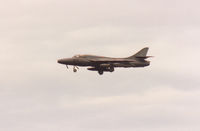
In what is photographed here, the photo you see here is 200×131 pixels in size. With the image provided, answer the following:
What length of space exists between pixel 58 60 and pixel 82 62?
151 inches

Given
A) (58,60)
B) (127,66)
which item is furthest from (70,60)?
(127,66)

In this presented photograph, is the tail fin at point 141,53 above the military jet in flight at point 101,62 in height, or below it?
above

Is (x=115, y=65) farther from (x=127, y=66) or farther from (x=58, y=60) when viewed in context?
(x=58, y=60)

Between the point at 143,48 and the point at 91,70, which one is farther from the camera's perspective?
the point at 143,48

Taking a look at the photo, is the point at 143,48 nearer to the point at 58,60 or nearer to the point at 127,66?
the point at 127,66

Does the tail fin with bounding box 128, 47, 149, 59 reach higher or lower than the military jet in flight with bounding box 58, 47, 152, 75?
higher

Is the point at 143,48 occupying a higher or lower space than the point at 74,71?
higher

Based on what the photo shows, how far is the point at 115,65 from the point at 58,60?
8986 mm

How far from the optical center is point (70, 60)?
9856 cm

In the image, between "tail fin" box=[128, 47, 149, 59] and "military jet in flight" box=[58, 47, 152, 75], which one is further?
"tail fin" box=[128, 47, 149, 59]

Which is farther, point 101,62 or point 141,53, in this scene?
point 141,53

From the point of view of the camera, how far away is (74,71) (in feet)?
312

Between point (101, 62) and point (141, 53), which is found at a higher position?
point (141, 53)

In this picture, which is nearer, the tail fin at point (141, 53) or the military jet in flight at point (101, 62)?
the military jet in flight at point (101, 62)
